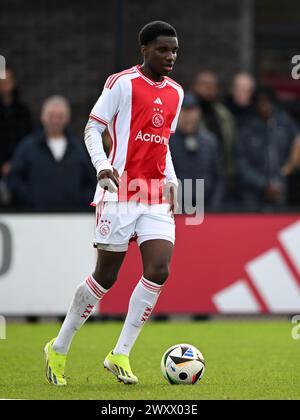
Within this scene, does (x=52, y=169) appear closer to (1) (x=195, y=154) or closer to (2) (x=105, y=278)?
(1) (x=195, y=154)

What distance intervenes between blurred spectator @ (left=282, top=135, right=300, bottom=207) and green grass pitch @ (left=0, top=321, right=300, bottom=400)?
5.60 ft

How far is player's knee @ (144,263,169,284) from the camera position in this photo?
752 cm

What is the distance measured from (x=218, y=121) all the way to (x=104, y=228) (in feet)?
21.0

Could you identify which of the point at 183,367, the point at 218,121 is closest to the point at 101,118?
the point at 183,367

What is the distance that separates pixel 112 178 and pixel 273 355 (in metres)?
3.10

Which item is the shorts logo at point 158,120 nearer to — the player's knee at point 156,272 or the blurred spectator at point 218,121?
the player's knee at point 156,272

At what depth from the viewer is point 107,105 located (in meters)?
7.56

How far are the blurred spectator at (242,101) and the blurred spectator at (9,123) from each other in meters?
2.46

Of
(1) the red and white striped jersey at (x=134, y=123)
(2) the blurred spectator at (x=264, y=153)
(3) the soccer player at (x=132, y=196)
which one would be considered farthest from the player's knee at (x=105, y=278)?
(2) the blurred spectator at (x=264, y=153)

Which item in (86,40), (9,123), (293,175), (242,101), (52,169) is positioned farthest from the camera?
(86,40)

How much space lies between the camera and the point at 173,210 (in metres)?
7.78

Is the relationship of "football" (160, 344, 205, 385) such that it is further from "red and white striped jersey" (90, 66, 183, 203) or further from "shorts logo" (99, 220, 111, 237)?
"red and white striped jersey" (90, 66, 183, 203)

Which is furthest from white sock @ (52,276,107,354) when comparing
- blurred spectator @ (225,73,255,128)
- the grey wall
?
the grey wall
